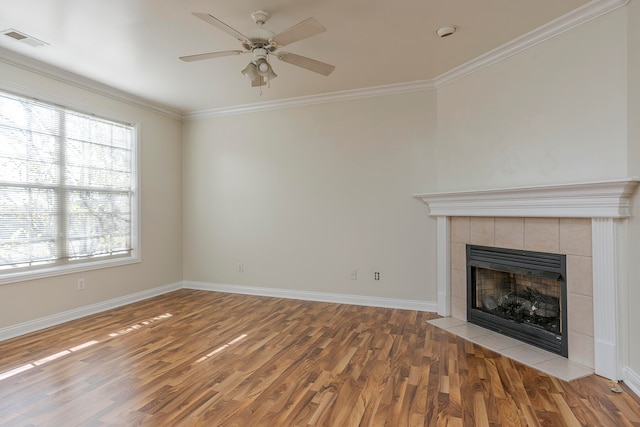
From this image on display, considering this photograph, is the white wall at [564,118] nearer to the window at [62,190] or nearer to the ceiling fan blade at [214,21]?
the ceiling fan blade at [214,21]

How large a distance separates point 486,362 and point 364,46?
2.98 metres

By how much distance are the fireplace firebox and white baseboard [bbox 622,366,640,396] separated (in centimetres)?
40

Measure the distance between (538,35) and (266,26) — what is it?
92.9 inches

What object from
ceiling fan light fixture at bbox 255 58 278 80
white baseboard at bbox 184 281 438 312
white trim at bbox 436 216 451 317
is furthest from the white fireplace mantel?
ceiling fan light fixture at bbox 255 58 278 80

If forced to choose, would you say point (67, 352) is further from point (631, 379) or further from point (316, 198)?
point (631, 379)

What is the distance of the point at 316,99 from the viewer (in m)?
4.61

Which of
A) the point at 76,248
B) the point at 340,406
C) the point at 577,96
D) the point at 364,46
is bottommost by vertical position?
the point at 340,406

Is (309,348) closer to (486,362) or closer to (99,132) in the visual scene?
(486,362)

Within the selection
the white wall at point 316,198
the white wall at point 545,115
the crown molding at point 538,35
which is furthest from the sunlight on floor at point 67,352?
the crown molding at point 538,35

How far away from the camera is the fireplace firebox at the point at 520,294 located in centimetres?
286

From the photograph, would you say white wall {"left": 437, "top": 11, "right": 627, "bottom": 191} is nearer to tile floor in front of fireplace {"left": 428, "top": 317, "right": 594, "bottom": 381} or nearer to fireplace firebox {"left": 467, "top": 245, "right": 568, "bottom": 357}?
fireplace firebox {"left": 467, "top": 245, "right": 568, "bottom": 357}

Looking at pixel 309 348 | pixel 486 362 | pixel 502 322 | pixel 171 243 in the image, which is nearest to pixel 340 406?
pixel 309 348

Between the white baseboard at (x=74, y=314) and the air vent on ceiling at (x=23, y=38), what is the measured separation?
2.71m

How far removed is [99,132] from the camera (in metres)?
4.27
